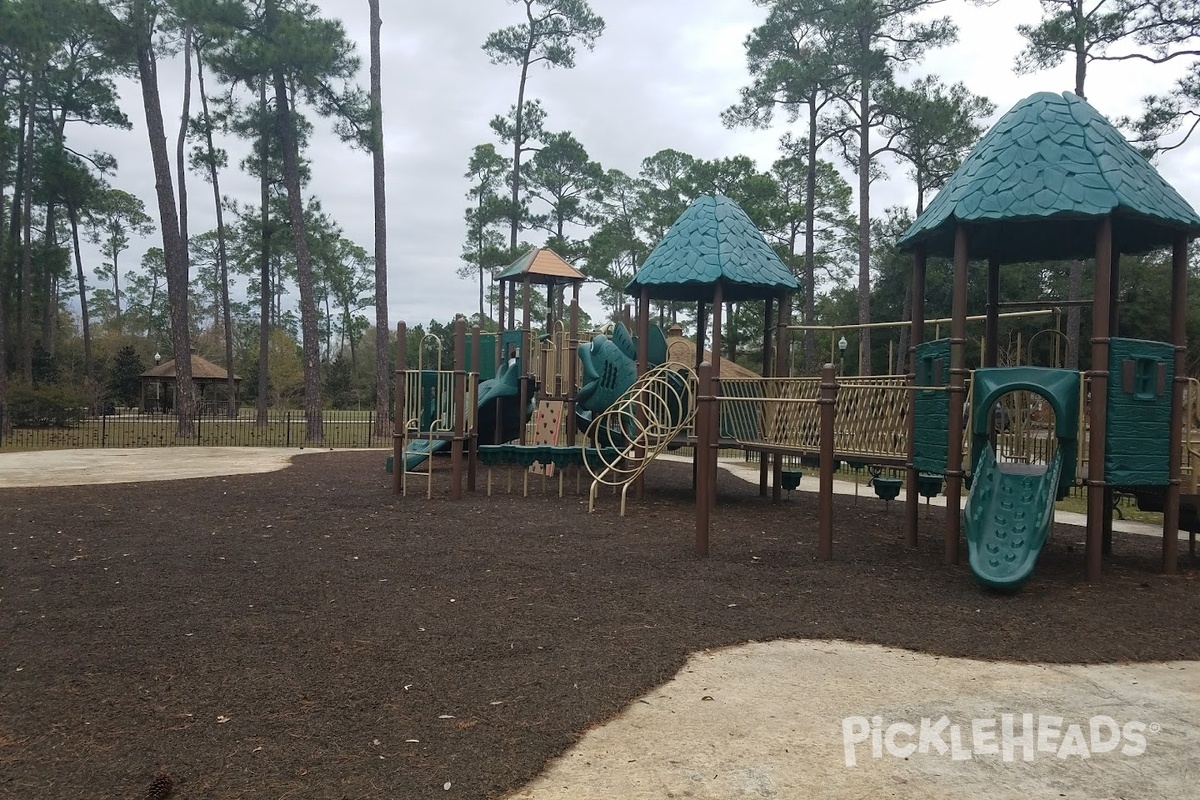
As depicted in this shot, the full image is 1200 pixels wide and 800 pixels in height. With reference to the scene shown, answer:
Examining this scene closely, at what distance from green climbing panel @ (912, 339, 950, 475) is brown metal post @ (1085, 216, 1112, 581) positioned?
1.22 meters

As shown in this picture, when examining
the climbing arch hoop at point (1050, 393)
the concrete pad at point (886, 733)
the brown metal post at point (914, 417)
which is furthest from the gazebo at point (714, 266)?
the concrete pad at point (886, 733)

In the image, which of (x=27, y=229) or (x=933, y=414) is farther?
(x=27, y=229)

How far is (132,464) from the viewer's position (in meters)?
16.8

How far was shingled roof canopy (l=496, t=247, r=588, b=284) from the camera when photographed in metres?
17.1

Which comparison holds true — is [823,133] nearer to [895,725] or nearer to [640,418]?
[640,418]

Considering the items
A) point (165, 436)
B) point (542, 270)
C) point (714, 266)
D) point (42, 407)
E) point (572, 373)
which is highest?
point (542, 270)

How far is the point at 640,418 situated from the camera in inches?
478

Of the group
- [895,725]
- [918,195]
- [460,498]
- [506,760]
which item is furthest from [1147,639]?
[918,195]

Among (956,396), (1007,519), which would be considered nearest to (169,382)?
(956,396)

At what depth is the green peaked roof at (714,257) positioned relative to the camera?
11789 millimetres

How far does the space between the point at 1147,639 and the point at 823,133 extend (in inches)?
937

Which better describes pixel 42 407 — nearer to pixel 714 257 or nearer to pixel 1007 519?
pixel 714 257

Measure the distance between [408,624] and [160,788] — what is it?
2.38 metres

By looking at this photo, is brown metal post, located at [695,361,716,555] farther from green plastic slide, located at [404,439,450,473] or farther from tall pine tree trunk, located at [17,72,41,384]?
tall pine tree trunk, located at [17,72,41,384]
